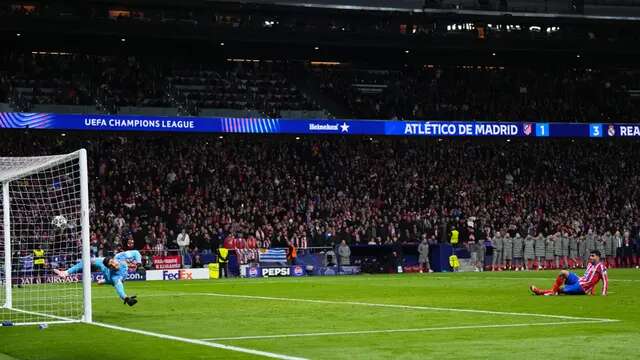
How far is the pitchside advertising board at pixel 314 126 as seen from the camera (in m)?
47.2

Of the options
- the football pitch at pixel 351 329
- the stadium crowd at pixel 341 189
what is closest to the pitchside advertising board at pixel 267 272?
the stadium crowd at pixel 341 189

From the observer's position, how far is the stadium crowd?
1823 inches

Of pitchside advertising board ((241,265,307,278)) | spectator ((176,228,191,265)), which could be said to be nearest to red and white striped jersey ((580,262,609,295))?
pitchside advertising board ((241,265,307,278))

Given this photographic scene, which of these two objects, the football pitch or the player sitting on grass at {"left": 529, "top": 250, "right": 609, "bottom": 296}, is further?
the player sitting on grass at {"left": 529, "top": 250, "right": 609, "bottom": 296}

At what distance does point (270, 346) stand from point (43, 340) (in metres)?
3.72

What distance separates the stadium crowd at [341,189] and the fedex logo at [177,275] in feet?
5.06

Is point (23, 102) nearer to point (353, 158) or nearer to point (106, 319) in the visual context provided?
point (353, 158)

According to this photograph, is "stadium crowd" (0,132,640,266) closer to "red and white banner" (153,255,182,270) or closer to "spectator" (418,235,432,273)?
"red and white banner" (153,255,182,270)

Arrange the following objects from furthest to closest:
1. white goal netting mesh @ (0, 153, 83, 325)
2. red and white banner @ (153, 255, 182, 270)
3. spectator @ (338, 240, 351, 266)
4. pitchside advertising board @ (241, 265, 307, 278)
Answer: spectator @ (338, 240, 351, 266) → pitchside advertising board @ (241, 265, 307, 278) → red and white banner @ (153, 255, 182, 270) → white goal netting mesh @ (0, 153, 83, 325)

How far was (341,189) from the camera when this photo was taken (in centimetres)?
5234

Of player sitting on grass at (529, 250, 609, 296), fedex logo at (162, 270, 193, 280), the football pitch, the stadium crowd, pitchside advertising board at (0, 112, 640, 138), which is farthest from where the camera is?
pitchside advertising board at (0, 112, 640, 138)

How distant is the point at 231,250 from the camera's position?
43.9 m

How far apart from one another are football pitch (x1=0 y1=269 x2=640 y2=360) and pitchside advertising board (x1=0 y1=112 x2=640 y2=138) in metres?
23.0

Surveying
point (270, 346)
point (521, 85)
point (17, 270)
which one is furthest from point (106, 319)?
point (521, 85)
